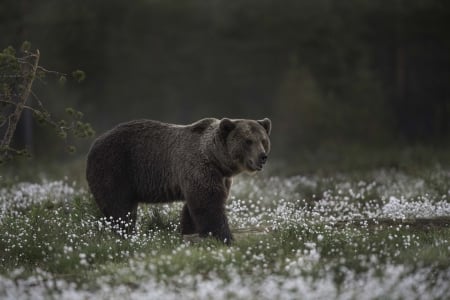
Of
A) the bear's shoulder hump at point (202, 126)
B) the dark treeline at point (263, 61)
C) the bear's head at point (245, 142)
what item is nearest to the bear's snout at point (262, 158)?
the bear's head at point (245, 142)

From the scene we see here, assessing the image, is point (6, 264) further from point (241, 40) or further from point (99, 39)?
point (241, 40)

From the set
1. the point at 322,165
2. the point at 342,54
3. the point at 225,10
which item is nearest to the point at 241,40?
the point at 225,10

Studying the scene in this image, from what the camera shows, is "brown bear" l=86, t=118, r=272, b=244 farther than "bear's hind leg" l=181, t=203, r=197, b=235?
No

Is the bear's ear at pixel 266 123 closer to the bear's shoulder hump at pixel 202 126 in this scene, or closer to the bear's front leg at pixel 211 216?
the bear's shoulder hump at pixel 202 126

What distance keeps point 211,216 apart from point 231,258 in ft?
5.00

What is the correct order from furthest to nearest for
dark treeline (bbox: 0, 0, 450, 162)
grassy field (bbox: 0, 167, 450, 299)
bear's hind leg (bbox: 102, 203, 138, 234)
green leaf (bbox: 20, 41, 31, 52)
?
dark treeline (bbox: 0, 0, 450, 162) < bear's hind leg (bbox: 102, 203, 138, 234) < green leaf (bbox: 20, 41, 31, 52) < grassy field (bbox: 0, 167, 450, 299)

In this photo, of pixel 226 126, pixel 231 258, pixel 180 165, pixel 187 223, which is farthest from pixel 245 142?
pixel 231 258

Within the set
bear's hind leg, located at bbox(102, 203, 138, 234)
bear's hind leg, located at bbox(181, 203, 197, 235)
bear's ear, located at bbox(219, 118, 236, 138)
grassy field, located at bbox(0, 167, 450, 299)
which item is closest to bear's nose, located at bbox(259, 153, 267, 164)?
bear's ear, located at bbox(219, 118, 236, 138)

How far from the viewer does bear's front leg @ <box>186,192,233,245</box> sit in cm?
841

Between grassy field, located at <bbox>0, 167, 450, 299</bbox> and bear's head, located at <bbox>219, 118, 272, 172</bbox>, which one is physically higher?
bear's head, located at <bbox>219, 118, 272, 172</bbox>

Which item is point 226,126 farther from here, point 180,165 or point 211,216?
point 211,216


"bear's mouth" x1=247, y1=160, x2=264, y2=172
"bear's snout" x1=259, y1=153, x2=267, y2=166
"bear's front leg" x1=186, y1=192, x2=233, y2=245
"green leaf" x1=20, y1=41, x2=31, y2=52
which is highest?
"green leaf" x1=20, y1=41, x2=31, y2=52

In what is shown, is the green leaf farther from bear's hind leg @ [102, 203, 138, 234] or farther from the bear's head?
the bear's head

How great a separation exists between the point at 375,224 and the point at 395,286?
322 centimetres
